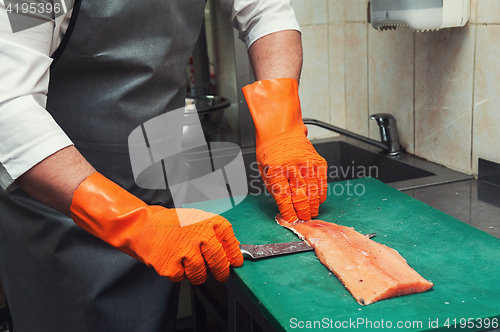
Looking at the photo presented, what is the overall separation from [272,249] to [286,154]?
30 cm

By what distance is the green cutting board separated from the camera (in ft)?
2.67

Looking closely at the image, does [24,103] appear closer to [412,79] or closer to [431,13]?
[431,13]

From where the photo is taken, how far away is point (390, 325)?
79 centimetres

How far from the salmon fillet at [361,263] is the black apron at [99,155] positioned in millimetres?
505

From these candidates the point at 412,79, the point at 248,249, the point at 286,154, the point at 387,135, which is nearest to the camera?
the point at 248,249

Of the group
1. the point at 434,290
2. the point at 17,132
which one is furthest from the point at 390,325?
the point at 17,132

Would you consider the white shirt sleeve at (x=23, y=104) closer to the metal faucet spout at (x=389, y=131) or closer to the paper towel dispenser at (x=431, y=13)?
the paper towel dispenser at (x=431, y=13)

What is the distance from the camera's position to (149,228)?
3.15ft

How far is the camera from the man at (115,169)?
95cm

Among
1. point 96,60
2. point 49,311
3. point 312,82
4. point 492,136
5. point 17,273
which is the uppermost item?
point 96,60

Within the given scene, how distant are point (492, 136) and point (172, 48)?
1.03 metres

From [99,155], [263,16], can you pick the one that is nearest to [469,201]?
[263,16]

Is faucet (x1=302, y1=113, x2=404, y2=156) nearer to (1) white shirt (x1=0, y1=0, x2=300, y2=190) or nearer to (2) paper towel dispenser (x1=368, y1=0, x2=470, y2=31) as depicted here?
(2) paper towel dispenser (x1=368, y1=0, x2=470, y2=31)

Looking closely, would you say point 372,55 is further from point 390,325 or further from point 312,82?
point 390,325
